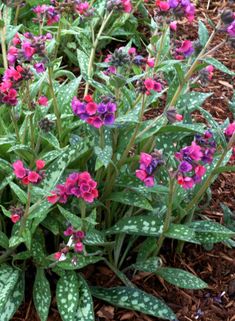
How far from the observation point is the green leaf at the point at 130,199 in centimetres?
231

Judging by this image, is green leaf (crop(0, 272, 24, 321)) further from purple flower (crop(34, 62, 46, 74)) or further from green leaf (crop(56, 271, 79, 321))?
purple flower (crop(34, 62, 46, 74))

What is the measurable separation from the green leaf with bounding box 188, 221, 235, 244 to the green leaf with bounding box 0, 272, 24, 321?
74cm

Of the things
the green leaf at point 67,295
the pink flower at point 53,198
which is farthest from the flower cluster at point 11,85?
the green leaf at point 67,295

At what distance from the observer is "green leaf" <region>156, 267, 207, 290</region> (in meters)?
2.37

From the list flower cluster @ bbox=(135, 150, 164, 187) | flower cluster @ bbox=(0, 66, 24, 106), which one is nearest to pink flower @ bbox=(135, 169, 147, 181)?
flower cluster @ bbox=(135, 150, 164, 187)

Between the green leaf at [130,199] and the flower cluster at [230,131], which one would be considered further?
the green leaf at [130,199]

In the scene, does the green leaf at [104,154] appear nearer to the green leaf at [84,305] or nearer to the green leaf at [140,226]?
the green leaf at [140,226]

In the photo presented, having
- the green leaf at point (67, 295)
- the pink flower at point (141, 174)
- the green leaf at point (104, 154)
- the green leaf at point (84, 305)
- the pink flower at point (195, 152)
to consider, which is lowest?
the green leaf at point (84, 305)

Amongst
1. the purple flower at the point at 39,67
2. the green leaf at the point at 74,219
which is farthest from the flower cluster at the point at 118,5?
the green leaf at the point at 74,219

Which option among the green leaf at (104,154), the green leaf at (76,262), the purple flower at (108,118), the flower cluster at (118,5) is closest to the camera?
the purple flower at (108,118)

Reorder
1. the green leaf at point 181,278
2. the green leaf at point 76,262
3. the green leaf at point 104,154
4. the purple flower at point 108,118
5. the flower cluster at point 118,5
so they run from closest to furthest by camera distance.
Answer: the purple flower at point 108,118 < the green leaf at point 104,154 < the green leaf at point 76,262 < the green leaf at point 181,278 < the flower cluster at point 118,5

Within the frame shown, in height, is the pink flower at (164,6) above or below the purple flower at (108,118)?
above

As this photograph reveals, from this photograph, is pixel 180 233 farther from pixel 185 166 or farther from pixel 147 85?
pixel 147 85

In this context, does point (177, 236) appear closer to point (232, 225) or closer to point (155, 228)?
point (155, 228)
